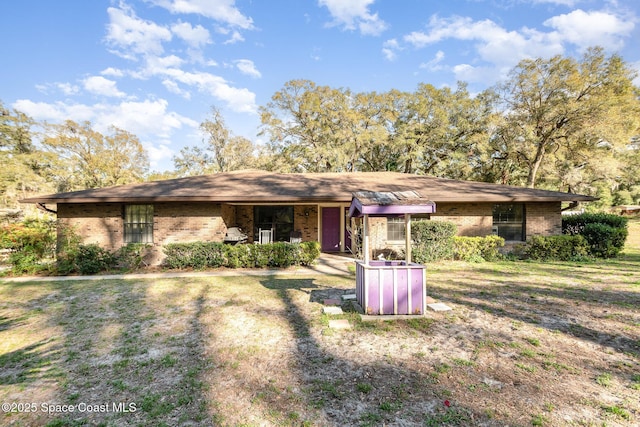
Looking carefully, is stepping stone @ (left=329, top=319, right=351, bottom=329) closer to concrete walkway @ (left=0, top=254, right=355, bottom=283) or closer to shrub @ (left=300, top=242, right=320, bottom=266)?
concrete walkway @ (left=0, top=254, right=355, bottom=283)

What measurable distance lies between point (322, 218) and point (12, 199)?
2872cm

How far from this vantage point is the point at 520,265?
396 inches

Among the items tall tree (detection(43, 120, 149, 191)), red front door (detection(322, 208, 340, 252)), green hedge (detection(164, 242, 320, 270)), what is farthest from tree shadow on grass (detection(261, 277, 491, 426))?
tall tree (detection(43, 120, 149, 191))

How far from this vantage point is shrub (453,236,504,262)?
35.3ft

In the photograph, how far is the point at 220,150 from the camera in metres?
33.3

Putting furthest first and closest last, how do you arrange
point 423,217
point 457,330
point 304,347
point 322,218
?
point 322,218 < point 423,217 < point 457,330 < point 304,347

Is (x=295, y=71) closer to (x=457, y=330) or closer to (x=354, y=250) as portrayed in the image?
(x=354, y=250)

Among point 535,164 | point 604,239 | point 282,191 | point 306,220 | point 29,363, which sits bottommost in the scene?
point 29,363

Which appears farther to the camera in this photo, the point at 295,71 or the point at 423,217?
the point at 295,71

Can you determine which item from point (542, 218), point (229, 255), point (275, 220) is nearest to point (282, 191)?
point (275, 220)

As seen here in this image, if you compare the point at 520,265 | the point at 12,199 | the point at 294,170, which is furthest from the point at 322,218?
the point at 12,199

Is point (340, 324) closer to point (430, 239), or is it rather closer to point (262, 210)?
point (430, 239)

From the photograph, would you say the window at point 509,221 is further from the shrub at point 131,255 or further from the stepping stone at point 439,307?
the shrub at point 131,255

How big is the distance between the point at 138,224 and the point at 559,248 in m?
15.4
